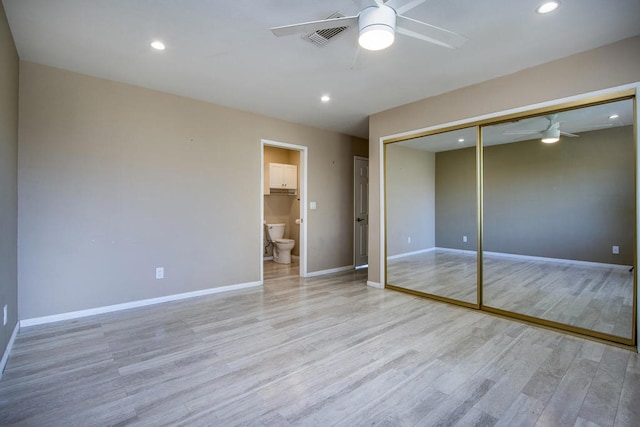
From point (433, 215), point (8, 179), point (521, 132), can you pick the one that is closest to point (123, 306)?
point (8, 179)

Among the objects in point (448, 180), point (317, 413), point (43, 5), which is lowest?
point (317, 413)

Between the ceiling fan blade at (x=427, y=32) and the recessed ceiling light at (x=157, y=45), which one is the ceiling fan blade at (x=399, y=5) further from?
the recessed ceiling light at (x=157, y=45)

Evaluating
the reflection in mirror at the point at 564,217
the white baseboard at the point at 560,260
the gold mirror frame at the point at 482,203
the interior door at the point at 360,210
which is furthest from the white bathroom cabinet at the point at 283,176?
the white baseboard at the point at 560,260

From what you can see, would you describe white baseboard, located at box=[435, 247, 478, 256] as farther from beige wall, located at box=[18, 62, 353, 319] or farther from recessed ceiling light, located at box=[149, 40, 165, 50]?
recessed ceiling light, located at box=[149, 40, 165, 50]

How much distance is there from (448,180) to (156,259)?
3.91m

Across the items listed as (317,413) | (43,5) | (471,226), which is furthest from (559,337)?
(43,5)

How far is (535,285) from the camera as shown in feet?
11.7

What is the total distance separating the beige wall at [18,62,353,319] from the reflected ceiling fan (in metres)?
3.25

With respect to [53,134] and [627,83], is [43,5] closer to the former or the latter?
[53,134]

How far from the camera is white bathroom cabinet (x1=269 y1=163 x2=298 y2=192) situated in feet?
20.5

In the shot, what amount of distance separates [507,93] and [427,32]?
175 cm

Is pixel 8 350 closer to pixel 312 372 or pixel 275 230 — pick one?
pixel 312 372

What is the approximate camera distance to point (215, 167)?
13.4 ft

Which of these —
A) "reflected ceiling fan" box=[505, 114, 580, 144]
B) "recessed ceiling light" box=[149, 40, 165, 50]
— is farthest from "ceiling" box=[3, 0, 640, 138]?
"reflected ceiling fan" box=[505, 114, 580, 144]
